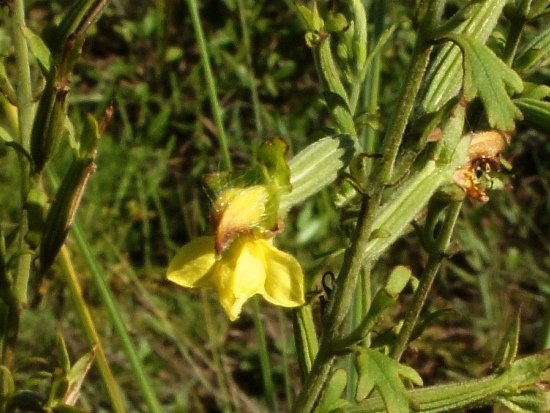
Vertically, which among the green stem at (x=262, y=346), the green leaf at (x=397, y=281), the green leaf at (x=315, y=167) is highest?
the green leaf at (x=315, y=167)

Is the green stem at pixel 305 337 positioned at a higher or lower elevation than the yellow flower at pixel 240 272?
lower

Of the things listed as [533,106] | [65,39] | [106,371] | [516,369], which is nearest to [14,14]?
[65,39]

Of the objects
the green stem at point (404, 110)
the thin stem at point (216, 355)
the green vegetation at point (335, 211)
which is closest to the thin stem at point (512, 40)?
the green vegetation at point (335, 211)

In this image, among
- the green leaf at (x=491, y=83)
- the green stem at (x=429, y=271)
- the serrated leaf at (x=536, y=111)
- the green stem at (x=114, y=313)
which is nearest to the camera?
the green leaf at (x=491, y=83)

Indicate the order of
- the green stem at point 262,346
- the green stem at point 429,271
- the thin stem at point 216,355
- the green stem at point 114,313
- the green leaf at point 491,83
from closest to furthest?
1. the green leaf at point 491,83
2. the green stem at point 429,271
3. the green stem at point 114,313
4. the green stem at point 262,346
5. the thin stem at point 216,355

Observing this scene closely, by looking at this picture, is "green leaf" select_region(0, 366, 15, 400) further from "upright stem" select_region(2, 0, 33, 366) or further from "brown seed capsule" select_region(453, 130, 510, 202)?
"brown seed capsule" select_region(453, 130, 510, 202)

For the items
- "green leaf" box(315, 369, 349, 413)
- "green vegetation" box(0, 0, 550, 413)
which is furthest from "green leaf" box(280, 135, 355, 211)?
"green leaf" box(315, 369, 349, 413)

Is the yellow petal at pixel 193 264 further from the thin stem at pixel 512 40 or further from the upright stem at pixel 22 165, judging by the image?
the thin stem at pixel 512 40

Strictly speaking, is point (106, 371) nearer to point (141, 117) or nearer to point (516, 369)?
point (516, 369)
